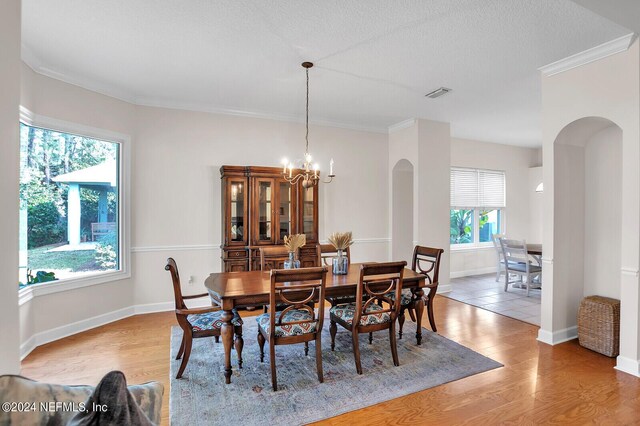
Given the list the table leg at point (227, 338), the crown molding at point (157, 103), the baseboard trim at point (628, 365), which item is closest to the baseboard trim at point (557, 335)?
the baseboard trim at point (628, 365)

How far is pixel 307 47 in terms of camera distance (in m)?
2.96

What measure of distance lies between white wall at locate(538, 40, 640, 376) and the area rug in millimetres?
1082

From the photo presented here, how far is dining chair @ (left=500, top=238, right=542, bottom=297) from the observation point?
206 inches

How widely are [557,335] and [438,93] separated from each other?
3.06 m

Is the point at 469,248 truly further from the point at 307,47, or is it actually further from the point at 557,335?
the point at 307,47

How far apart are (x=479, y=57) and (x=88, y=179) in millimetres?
4541

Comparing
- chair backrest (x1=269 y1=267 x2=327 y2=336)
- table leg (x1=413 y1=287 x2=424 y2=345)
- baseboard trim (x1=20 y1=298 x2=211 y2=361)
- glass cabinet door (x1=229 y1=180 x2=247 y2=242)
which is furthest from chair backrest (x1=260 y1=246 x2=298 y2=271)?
table leg (x1=413 y1=287 x2=424 y2=345)

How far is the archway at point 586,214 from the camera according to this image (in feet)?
10.8

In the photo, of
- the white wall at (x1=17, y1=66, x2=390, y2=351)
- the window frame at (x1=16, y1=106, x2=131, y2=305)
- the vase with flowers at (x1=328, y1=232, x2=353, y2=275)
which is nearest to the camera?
the vase with flowers at (x1=328, y1=232, x2=353, y2=275)

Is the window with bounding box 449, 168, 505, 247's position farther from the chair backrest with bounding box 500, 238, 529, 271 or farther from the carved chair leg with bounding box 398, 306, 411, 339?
the carved chair leg with bounding box 398, 306, 411, 339

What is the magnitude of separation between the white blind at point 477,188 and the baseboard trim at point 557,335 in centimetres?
359

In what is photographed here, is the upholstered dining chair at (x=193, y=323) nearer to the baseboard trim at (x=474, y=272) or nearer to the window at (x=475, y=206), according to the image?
the baseboard trim at (x=474, y=272)

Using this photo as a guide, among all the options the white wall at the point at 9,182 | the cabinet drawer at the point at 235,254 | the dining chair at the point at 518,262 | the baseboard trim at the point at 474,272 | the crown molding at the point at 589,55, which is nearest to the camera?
the white wall at the point at 9,182

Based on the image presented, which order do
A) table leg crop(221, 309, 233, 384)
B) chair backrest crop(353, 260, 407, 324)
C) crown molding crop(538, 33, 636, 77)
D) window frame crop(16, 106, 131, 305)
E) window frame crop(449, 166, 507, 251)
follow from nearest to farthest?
table leg crop(221, 309, 233, 384)
chair backrest crop(353, 260, 407, 324)
crown molding crop(538, 33, 636, 77)
window frame crop(16, 106, 131, 305)
window frame crop(449, 166, 507, 251)
